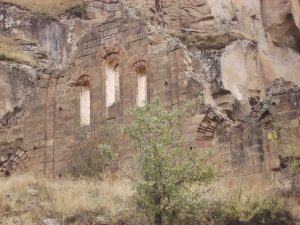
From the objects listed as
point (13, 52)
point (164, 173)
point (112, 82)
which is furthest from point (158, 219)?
point (13, 52)

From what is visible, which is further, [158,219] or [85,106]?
[85,106]

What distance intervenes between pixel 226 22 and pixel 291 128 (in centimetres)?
1913

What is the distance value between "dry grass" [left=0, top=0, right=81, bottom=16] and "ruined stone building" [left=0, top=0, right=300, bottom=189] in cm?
66

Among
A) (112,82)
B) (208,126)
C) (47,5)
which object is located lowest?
(208,126)

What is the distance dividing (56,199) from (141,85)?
20.6 ft

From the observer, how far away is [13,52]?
3158 centimetres

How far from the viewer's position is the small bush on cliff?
45.9 ft

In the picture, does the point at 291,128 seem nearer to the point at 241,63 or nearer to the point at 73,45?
the point at 241,63

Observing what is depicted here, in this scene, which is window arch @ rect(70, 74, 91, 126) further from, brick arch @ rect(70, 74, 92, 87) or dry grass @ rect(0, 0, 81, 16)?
dry grass @ rect(0, 0, 81, 16)

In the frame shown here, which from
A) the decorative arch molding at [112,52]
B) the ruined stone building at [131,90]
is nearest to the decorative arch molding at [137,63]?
the ruined stone building at [131,90]

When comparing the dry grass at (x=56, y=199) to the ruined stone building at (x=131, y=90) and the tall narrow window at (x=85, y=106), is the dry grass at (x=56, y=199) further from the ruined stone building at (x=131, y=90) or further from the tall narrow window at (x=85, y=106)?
the tall narrow window at (x=85, y=106)

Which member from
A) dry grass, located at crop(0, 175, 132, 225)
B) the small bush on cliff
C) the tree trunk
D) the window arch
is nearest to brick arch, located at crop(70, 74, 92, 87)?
the window arch

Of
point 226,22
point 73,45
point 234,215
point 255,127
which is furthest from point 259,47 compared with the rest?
point 234,215

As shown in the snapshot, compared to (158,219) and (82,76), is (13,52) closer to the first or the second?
(82,76)
